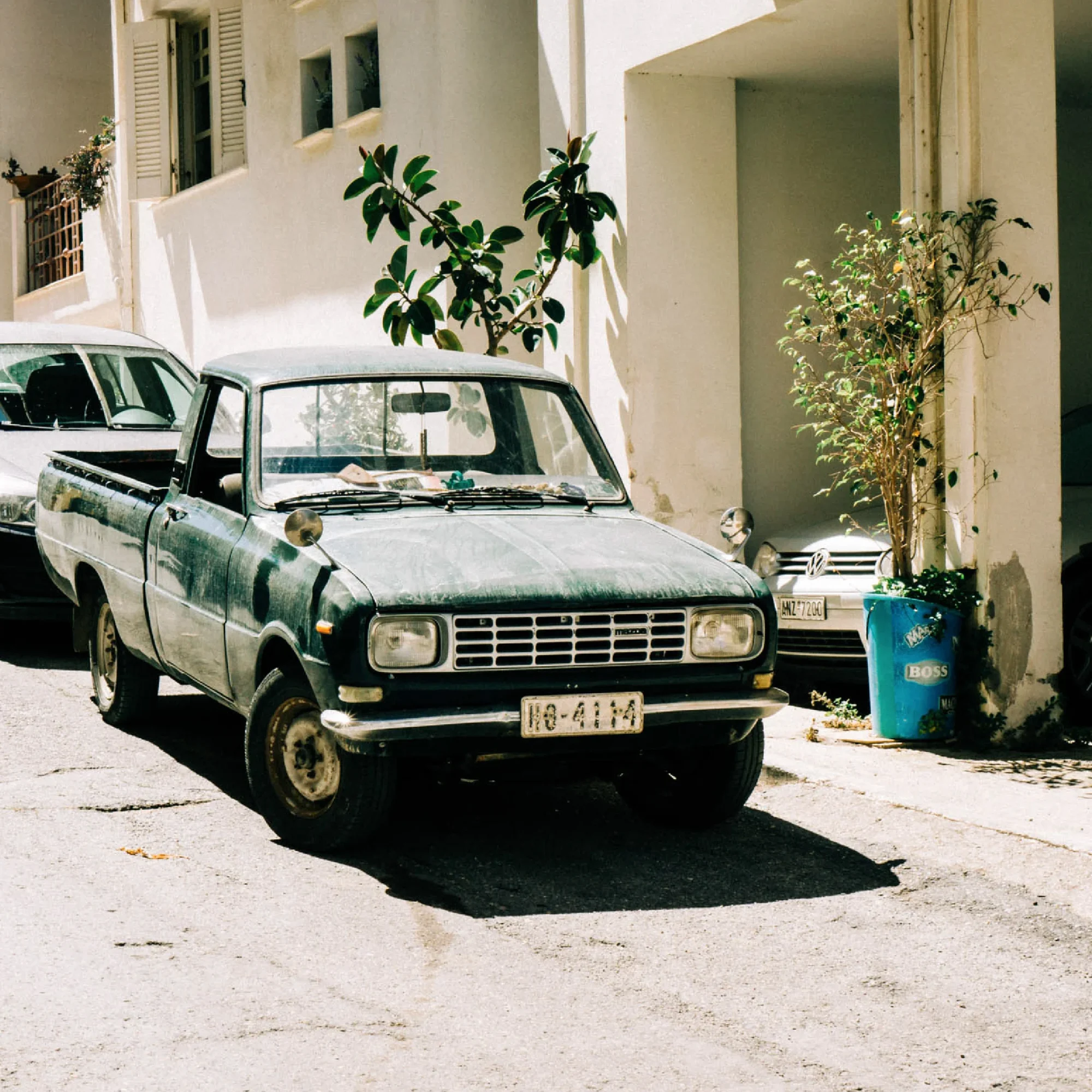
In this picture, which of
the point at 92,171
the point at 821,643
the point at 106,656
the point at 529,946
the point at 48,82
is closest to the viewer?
the point at 529,946

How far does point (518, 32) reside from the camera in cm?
1377

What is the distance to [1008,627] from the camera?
27.5 ft

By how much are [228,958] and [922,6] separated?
5833 mm

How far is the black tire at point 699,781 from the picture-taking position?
6.43 meters

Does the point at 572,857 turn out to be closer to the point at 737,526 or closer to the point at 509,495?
the point at 509,495

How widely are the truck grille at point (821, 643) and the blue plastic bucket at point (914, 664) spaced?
84cm

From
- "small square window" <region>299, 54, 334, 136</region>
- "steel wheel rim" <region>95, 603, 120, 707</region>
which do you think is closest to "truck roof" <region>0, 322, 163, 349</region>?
"small square window" <region>299, 54, 334, 136</region>

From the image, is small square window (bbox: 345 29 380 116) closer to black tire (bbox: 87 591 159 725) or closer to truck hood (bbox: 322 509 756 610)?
black tire (bbox: 87 591 159 725)

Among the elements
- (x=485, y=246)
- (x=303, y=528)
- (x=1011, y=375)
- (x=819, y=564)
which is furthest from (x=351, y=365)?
(x=485, y=246)

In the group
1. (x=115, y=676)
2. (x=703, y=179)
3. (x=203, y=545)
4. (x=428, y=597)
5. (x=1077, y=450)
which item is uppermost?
(x=703, y=179)

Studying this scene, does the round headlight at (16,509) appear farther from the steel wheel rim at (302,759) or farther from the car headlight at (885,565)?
the car headlight at (885,565)

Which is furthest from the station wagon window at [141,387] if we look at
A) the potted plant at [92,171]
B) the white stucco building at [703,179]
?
the potted plant at [92,171]

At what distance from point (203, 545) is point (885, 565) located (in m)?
3.90

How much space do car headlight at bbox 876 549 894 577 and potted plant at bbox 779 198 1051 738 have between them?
292 millimetres
